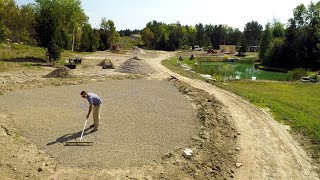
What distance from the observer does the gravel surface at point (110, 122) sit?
37.4 feet

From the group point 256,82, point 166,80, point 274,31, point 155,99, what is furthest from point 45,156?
point 274,31

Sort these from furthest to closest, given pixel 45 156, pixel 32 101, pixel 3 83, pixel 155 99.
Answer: pixel 3 83 → pixel 155 99 → pixel 32 101 → pixel 45 156

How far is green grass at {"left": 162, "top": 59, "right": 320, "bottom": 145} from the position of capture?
1611 centimetres

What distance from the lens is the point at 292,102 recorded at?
73.6ft

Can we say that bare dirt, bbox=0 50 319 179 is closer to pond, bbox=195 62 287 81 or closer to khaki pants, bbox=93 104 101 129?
khaki pants, bbox=93 104 101 129

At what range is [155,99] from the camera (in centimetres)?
1997

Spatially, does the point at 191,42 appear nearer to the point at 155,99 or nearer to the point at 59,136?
the point at 155,99

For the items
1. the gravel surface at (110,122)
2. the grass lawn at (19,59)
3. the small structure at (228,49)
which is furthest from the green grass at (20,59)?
the small structure at (228,49)

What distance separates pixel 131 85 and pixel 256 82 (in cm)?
1422

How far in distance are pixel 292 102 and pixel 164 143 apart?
13501 mm

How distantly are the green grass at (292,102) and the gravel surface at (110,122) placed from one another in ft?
16.9

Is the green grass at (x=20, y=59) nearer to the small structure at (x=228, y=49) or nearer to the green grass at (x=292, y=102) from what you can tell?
the green grass at (x=292, y=102)

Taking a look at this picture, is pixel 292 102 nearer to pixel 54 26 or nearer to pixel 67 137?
pixel 67 137

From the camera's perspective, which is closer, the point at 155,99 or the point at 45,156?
the point at 45,156
